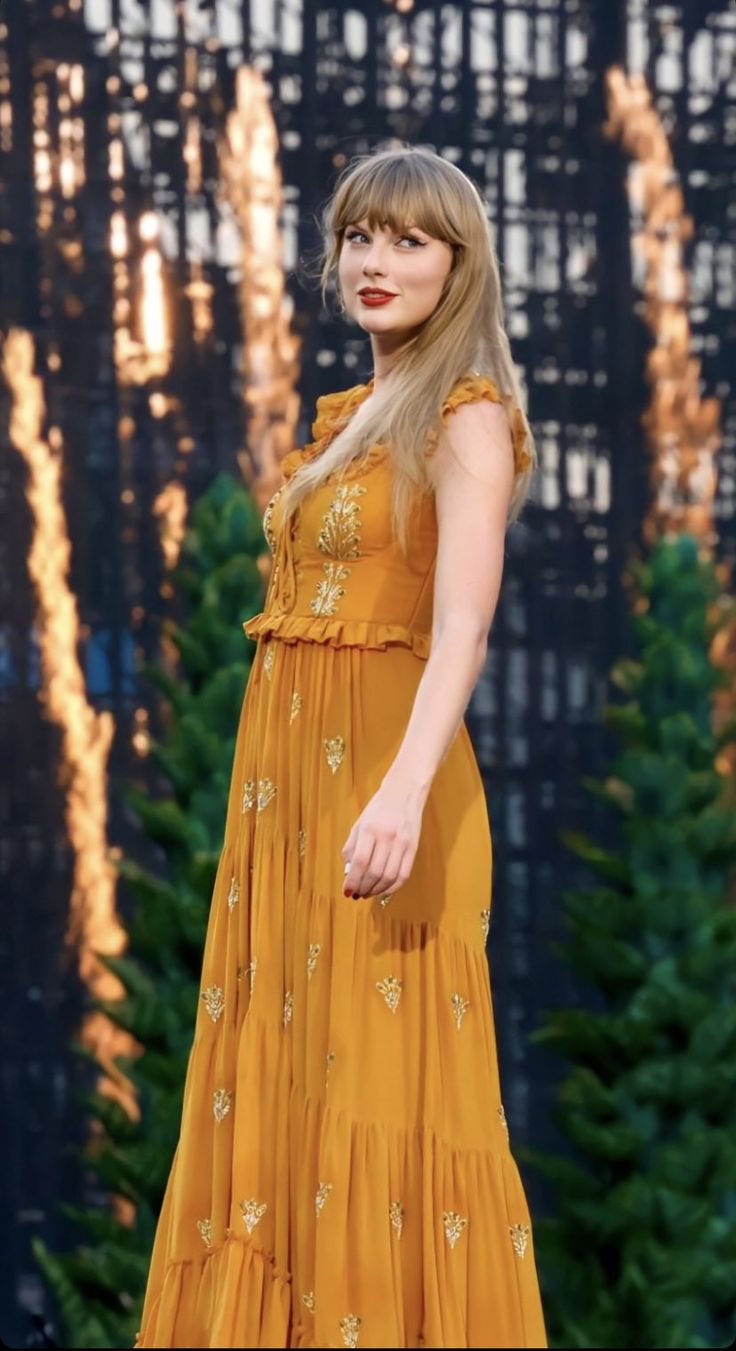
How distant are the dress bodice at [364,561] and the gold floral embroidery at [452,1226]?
0.68 m

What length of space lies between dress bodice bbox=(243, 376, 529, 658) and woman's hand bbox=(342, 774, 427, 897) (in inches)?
12.4

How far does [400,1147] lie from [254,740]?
546 mm

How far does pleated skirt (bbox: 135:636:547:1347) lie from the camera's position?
282cm

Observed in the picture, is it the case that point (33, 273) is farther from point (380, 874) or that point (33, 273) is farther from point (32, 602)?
point (380, 874)

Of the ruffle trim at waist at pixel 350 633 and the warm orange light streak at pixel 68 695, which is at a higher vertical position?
the warm orange light streak at pixel 68 695

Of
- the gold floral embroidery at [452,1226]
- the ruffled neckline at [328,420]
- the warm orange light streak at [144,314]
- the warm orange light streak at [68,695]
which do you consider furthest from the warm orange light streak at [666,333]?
the gold floral embroidery at [452,1226]

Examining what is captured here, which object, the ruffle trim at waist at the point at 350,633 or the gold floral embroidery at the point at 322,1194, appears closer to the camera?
the gold floral embroidery at the point at 322,1194

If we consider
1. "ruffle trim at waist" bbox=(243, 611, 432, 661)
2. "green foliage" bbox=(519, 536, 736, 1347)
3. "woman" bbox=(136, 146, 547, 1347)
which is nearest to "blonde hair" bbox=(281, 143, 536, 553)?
"woman" bbox=(136, 146, 547, 1347)

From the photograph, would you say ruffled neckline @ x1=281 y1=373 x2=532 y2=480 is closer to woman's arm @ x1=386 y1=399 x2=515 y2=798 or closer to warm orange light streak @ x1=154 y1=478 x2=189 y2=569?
woman's arm @ x1=386 y1=399 x2=515 y2=798

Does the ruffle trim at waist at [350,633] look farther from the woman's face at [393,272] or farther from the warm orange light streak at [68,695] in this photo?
the warm orange light streak at [68,695]

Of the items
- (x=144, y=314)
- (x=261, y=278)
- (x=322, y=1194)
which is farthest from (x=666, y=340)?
(x=322, y=1194)

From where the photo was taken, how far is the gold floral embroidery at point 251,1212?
288 cm

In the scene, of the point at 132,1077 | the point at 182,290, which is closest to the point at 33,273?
the point at 182,290

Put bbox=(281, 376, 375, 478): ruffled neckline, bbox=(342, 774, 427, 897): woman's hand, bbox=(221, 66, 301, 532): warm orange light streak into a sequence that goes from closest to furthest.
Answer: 1. bbox=(342, 774, 427, 897): woman's hand
2. bbox=(281, 376, 375, 478): ruffled neckline
3. bbox=(221, 66, 301, 532): warm orange light streak
